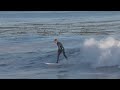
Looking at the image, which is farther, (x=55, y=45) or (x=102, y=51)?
(x=102, y=51)

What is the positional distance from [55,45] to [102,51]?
0.83m

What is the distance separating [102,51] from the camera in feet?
21.5

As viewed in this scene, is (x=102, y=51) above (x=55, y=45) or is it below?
below

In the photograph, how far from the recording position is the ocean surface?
18.8ft

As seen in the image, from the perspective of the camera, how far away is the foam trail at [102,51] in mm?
6145

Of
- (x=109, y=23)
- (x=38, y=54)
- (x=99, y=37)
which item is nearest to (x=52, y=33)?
(x=38, y=54)

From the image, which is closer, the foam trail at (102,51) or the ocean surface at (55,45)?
the ocean surface at (55,45)

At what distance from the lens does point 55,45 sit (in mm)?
6277

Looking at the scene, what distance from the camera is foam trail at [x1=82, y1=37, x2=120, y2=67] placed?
242 inches

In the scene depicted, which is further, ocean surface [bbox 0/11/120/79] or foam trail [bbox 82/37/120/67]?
foam trail [bbox 82/37/120/67]
